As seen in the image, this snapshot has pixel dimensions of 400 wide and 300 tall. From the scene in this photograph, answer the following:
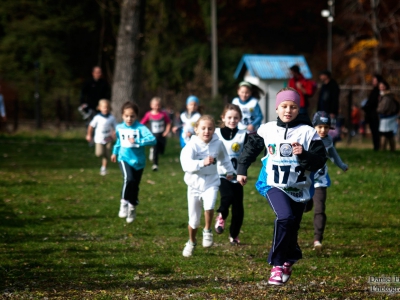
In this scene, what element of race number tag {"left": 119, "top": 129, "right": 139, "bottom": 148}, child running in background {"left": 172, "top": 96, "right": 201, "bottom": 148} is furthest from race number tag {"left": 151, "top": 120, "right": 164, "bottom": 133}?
race number tag {"left": 119, "top": 129, "right": 139, "bottom": 148}

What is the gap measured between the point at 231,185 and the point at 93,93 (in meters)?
11.7

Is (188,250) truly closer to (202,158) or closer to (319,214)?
(202,158)

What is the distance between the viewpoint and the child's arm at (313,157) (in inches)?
276

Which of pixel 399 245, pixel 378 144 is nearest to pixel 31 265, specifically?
pixel 399 245

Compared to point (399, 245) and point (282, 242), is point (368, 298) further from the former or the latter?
point (399, 245)

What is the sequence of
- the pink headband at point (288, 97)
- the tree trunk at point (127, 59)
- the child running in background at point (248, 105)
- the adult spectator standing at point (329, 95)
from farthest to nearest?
the tree trunk at point (127, 59)
the adult spectator standing at point (329, 95)
the child running in background at point (248, 105)
the pink headband at point (288, 97)

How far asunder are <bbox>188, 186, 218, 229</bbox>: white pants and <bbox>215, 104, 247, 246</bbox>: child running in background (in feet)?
2.32

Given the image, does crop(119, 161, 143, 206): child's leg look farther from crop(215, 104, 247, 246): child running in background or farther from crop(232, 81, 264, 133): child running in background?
crop(232, 81, 264, 133): child running in background

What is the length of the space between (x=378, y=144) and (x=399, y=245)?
12.1m

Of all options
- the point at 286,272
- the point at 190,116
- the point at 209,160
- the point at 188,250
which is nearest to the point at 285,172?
the point at 286,272

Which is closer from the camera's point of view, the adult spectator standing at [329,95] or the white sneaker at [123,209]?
the white sneaker at [123,209]

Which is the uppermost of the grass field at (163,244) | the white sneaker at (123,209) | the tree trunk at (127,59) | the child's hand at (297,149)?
the tree trunk at (127,59)

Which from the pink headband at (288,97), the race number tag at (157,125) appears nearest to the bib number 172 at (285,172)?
the pink headband at (288,97)

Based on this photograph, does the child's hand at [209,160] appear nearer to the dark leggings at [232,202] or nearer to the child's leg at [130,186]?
the dark leggings at [232,202]
